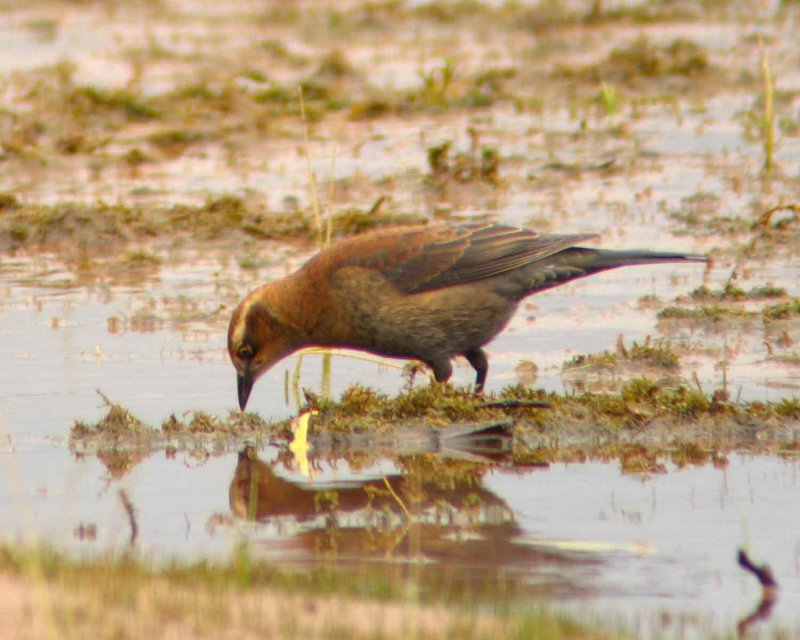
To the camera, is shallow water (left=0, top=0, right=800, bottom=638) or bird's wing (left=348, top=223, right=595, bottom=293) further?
bird's wing (left=348, top=223, right=595, bottom=293)

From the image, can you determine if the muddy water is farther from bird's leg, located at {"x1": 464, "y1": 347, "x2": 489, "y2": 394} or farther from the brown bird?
the brown bird

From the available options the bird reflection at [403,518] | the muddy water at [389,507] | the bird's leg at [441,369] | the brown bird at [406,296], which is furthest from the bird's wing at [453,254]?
the bird reflection at [403,518]

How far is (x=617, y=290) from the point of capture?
10.9 metres

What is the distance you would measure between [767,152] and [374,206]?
3.37 m

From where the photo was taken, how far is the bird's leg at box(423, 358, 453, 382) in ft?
27.4

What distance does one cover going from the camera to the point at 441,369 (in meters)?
8.37

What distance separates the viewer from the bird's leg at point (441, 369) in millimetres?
8359

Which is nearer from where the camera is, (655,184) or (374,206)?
(374,206)

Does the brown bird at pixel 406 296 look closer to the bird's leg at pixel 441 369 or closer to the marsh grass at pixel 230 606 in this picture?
the bird's leg at pixel 441 369

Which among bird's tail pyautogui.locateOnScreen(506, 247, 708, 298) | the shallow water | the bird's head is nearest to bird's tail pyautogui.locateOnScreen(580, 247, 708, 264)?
bird's tail pyautogui.locateOnScreen(506, 247, 708, 298)

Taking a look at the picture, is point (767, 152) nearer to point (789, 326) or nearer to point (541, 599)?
point (789, 326)

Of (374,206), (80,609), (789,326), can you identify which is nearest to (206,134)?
(374,206)

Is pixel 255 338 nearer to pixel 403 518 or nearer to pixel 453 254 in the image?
pixel 453 254

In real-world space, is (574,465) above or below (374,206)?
below
